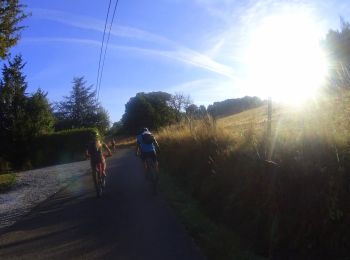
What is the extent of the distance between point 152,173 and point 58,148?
2384cm

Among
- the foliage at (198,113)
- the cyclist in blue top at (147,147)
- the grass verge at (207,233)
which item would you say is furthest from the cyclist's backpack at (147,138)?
the foliage at (198,113)

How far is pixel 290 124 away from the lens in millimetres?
8328

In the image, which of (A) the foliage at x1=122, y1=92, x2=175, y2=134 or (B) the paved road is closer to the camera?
(B) the paved road

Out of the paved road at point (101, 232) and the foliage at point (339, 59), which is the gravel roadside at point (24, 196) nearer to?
the paved road at point (101, 232)

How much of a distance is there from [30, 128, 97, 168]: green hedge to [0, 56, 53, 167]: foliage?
0.88 meters

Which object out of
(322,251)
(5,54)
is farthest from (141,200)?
(5,54)

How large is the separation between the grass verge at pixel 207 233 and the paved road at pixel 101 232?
0.57 feet

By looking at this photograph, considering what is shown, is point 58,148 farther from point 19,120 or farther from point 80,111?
point 80,111

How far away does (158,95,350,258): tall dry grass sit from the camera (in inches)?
227

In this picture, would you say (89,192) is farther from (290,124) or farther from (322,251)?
(322,251)

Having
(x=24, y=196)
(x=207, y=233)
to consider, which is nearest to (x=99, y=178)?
(x=24, y=196)

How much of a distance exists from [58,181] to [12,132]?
18.8 meters

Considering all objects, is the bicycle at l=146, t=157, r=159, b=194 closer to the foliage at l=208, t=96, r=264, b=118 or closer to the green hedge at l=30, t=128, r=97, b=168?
the foliage at l=208, t=96, r=264, b=118

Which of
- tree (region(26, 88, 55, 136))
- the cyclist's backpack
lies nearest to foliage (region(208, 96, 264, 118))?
the cyclist's backpack
